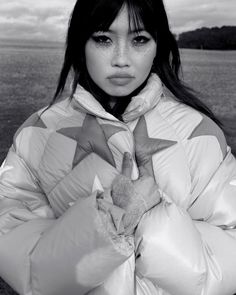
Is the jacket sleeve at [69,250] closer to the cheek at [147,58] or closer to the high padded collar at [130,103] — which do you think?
the high padded collar at [130,103]

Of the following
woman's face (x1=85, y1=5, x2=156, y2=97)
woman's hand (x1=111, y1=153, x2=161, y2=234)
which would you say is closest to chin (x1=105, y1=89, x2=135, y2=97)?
woman's face (x1=85, y1=5, x2=156, y2=97)

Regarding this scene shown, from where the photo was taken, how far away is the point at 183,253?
121cm

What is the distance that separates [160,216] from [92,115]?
0.42 meters

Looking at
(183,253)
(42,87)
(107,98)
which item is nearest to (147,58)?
(107,98)

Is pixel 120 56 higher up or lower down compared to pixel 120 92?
higher up

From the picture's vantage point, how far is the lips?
146 centimetres

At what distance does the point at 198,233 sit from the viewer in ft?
4.19

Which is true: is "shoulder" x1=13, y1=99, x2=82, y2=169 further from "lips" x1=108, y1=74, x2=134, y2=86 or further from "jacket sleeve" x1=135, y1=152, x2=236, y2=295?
"jacket sleeve" x1=135, y1=152, x2=236, y2=295

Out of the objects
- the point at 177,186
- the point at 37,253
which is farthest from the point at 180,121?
the point at 37,253

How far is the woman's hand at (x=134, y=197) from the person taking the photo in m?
1.20

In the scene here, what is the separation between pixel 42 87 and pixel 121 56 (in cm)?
429

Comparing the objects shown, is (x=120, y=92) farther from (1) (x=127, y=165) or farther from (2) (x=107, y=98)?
(1) (x=127, y=165)

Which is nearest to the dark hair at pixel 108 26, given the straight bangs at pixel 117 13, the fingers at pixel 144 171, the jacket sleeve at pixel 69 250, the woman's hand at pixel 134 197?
the straight bangs at pixel 117 13

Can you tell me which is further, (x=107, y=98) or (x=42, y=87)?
(x=42, y=87)
